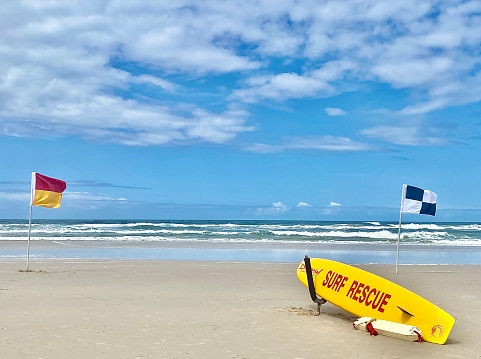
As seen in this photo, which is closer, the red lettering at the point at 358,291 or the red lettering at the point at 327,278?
the red lettering at the point at 358,291

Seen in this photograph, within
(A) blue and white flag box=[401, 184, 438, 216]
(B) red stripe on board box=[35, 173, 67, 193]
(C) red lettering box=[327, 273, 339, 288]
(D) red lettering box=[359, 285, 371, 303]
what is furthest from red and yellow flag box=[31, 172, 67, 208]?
(A) blue and white flag box=[401, 184, 438, 216]

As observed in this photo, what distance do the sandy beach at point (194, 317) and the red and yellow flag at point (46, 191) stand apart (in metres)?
1.86

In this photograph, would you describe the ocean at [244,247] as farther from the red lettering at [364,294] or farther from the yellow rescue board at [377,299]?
the red lettering at [364,294]

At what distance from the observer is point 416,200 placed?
13.5m

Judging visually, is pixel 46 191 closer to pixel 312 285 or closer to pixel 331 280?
pixel 312 285

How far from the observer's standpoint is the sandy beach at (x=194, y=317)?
6254mm

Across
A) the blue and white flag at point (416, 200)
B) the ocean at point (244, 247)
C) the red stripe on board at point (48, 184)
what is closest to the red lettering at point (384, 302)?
the blue and white flag at point (416, 200)

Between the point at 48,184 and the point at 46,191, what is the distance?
205mm

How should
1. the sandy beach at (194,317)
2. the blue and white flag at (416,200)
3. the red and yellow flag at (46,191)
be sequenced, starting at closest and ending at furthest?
the sandy beach at (194,317)
the blue and white flag at (416,200)
the red and yellow flag at (46,191)

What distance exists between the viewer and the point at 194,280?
12594 millimetres

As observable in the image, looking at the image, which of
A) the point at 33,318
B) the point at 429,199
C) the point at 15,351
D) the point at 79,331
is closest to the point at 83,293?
the point at 33,318

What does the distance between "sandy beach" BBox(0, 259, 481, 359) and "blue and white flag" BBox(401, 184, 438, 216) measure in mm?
1783

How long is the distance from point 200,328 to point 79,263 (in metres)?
10.1

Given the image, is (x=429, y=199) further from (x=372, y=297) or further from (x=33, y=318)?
(x=33, y=318)
